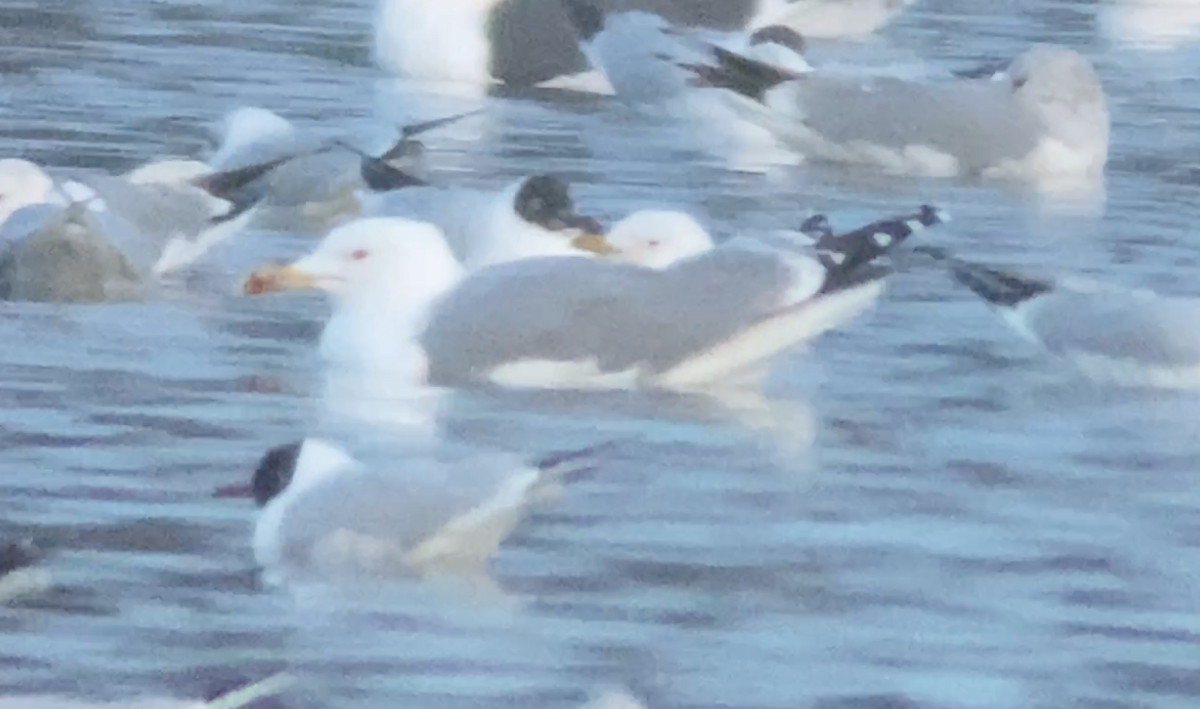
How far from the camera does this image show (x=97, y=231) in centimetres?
727

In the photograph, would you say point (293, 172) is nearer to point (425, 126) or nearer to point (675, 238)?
point (425, 126)

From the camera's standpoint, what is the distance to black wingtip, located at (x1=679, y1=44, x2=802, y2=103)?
966 centimetres

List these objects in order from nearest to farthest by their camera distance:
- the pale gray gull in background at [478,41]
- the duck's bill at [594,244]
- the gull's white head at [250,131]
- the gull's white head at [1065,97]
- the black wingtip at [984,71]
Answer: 1. the duck's bill at [594,244]
2. the gull's white head at [250,131]
3. the gull's white head at [1065,97]
4. the black wingtip at [984,71]
5. the pale gray gull in background at [478,41]

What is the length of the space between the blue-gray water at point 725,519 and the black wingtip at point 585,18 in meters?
2.22

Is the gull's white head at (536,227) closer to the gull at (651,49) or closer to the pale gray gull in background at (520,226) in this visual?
the pale gray gull in background at (520,226)

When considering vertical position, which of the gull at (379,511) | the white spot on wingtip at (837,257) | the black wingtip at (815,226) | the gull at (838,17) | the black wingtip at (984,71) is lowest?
the gull at (379,511)

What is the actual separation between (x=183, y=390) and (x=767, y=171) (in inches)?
129

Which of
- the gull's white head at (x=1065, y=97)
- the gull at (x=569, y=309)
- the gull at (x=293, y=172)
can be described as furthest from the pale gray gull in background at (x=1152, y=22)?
the gull at (x=569, y=309)

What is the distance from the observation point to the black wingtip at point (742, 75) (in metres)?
9.66

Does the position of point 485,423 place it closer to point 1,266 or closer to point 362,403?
point 362,403

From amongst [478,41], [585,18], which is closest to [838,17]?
[585,18]

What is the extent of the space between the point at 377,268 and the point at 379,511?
1.44 m

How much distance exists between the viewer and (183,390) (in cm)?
636

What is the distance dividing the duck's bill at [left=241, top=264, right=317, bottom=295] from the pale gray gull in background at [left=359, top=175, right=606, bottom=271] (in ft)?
1.39
